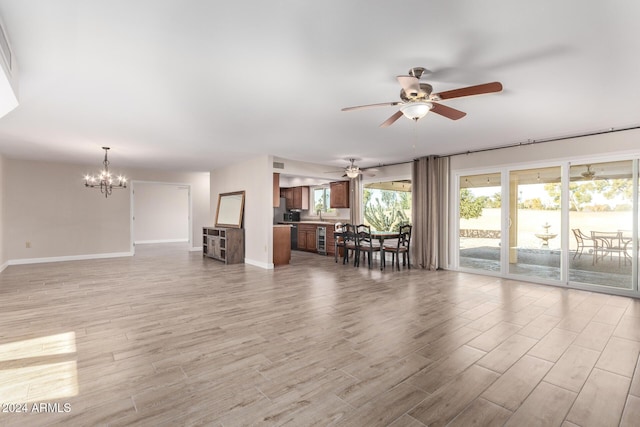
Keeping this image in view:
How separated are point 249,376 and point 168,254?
7.48 metres

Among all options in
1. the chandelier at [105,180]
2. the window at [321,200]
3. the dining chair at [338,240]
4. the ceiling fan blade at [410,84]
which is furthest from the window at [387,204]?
the chandelier at [105,180]

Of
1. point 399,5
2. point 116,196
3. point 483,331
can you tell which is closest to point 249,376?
point 483,331

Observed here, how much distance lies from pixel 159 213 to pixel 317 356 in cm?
1122

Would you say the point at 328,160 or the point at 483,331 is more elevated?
the point at 328,160

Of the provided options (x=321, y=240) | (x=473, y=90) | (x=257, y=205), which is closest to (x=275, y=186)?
(x=257, y=205)

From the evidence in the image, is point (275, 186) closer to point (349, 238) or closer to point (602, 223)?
point (349, 238)

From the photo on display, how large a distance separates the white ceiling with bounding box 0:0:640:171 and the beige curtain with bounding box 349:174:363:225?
144 inches

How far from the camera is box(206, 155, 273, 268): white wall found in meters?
6.58

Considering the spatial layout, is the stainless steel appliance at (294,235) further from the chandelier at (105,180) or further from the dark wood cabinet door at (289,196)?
the chandelier at (105,180)

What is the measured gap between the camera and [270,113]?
3.79m

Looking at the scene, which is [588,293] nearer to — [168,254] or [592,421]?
[592,421]

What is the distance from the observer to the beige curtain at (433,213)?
21.4ft

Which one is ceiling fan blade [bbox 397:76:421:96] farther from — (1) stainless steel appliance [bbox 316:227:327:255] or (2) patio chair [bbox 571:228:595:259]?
(1) stainless steel appliance [bbox 316:227:327:255]

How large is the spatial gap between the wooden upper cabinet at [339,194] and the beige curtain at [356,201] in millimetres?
270
